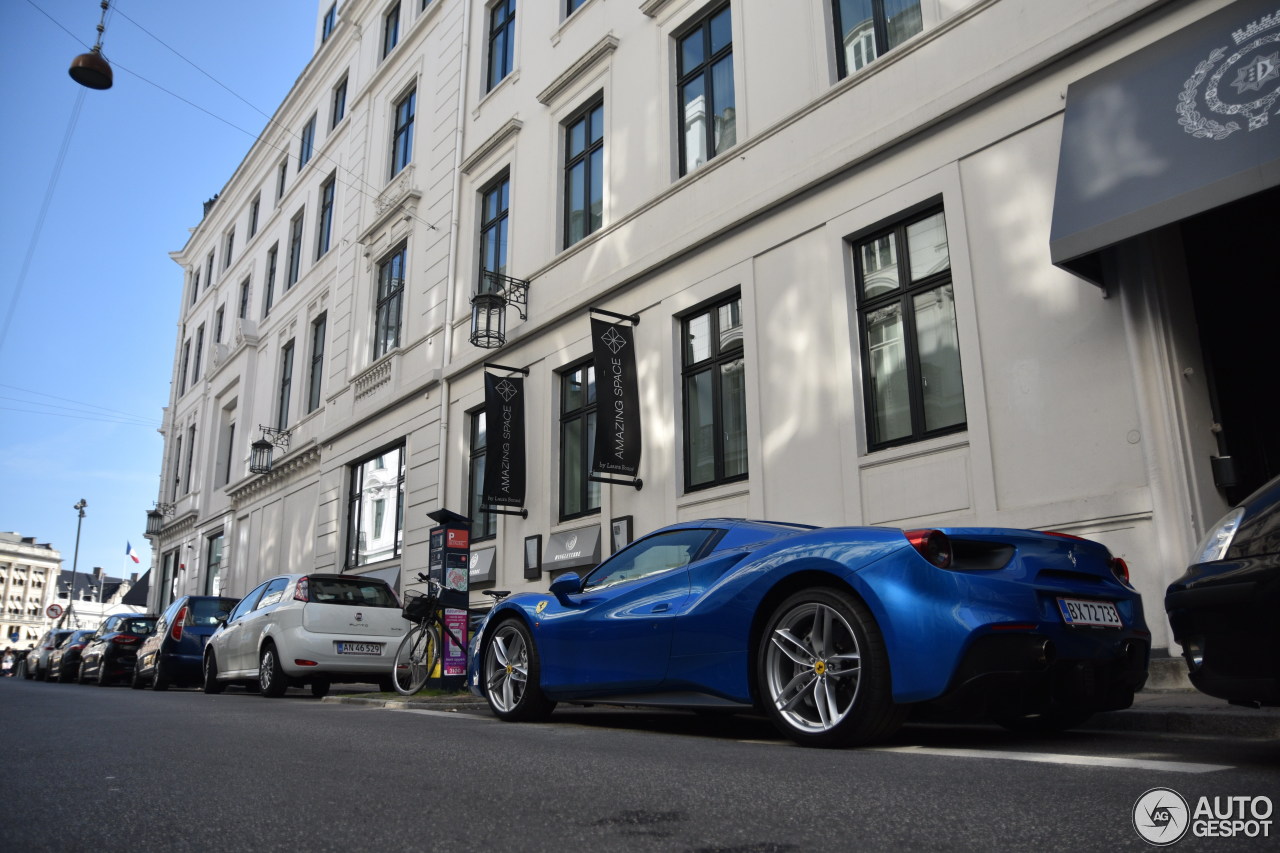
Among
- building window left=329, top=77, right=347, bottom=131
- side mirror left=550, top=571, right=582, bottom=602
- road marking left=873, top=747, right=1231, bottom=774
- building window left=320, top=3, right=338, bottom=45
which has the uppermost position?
building window left=320, top=3, right=338, bottom=45

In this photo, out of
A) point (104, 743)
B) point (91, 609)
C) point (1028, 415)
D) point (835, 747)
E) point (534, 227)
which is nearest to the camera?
point (835, 747)

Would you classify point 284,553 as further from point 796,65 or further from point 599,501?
point 796,65

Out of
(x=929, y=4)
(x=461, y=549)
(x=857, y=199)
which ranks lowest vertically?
(x=461, y=549)

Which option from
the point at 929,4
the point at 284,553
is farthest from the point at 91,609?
the point at 929,4

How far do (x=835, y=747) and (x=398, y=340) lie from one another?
17.1 metres

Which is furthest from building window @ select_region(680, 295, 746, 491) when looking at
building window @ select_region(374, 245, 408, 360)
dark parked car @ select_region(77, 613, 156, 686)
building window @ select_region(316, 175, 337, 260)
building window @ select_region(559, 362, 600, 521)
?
building window @ select_region(316, 175, 337, 260)

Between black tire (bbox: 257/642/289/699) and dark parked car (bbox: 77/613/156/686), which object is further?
dark parked car (bbox: 77/613/156/686)

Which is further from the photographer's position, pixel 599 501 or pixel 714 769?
pixel 599 501

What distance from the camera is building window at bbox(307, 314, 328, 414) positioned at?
82.1ft

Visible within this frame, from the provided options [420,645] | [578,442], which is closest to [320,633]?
[420,645]

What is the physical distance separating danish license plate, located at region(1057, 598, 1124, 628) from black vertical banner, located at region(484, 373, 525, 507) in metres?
10.5

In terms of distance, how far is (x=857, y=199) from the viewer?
1020 cm

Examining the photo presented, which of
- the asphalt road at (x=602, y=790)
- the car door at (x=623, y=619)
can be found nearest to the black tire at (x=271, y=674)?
the asphalt road at (x=602, y=790)

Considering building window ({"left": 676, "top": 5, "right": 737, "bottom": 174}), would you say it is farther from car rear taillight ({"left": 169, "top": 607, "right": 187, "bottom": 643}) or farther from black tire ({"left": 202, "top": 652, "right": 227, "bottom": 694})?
car rear taillight ({"left": 169, "top": 607, "right": 187, "bottom": 643})
